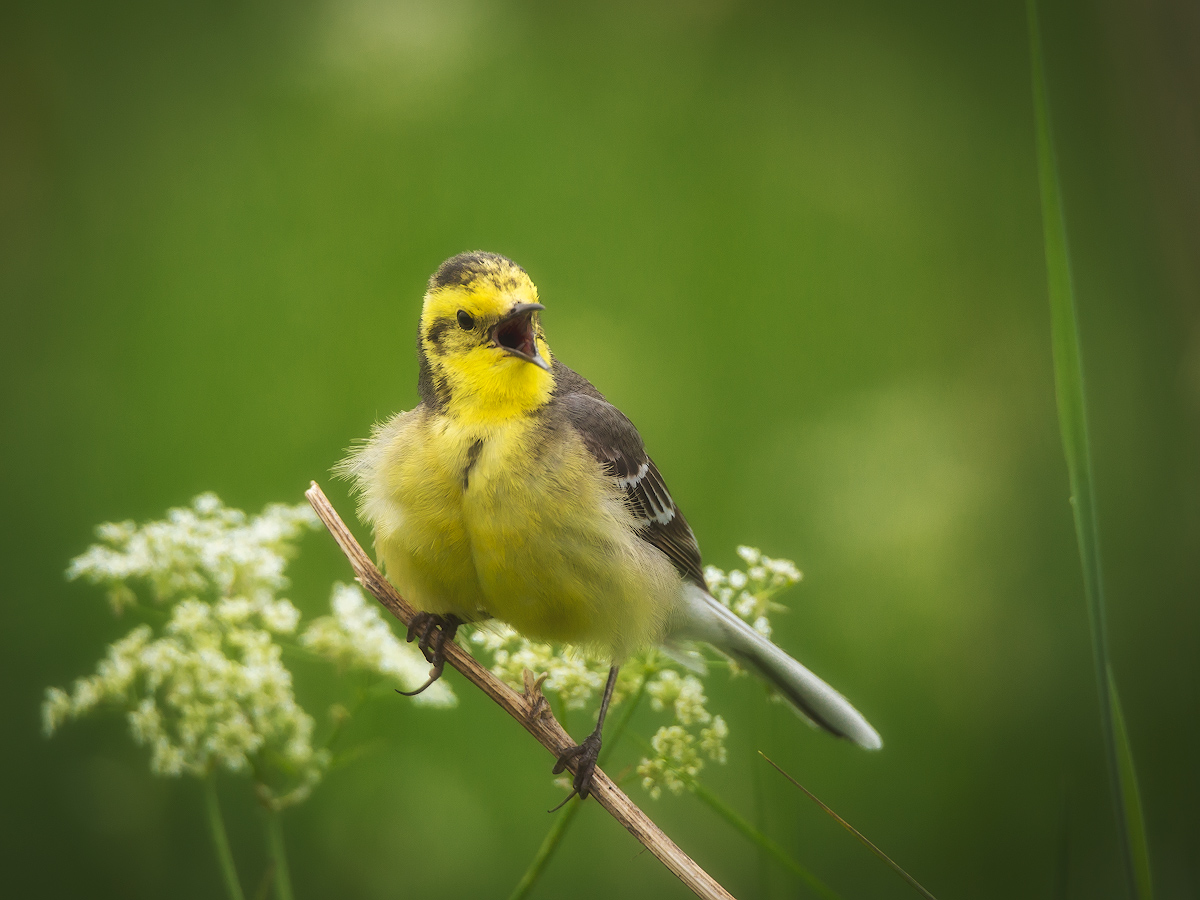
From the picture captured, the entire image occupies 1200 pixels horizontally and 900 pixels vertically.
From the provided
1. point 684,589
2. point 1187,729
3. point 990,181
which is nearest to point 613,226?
point 990,181

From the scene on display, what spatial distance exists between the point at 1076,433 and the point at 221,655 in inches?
85.0

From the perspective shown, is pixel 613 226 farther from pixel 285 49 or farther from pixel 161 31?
pixel 161 31

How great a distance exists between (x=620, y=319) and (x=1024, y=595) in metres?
2.78

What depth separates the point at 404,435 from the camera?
3.15 m

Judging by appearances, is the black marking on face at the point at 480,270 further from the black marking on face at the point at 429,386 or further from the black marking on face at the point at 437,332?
the black marking on face at the point at 429,386

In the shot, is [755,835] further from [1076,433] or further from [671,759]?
[1076,433]

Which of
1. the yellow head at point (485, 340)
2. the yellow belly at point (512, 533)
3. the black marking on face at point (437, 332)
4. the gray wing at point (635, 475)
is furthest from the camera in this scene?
the gray wing at point (635, 475)

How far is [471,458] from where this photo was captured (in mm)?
2938

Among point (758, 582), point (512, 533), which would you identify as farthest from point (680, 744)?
point (512, 533)

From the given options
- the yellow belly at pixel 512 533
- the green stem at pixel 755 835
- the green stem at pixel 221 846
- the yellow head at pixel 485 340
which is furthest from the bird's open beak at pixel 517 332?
the green stem at pixel 221 846

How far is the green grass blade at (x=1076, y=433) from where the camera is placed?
183 centimetres

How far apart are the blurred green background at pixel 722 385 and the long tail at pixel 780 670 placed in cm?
13

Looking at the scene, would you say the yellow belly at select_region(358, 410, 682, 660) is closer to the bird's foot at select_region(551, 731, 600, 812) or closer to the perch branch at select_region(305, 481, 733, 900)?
the perch branch at select_region(305, 481, 733, 900)

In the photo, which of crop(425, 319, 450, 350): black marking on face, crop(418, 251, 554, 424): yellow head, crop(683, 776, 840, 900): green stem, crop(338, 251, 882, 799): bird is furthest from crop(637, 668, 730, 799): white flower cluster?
crop(425, 319, 450, 350): black marking on face
